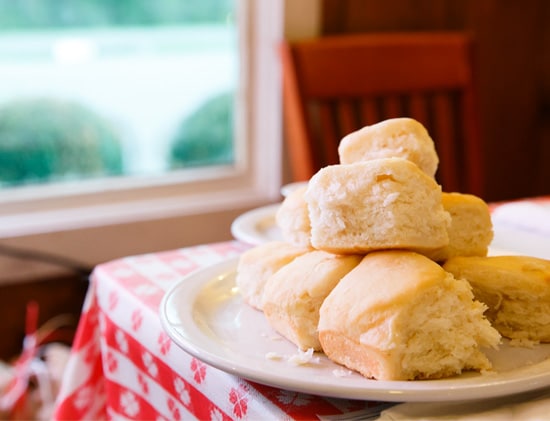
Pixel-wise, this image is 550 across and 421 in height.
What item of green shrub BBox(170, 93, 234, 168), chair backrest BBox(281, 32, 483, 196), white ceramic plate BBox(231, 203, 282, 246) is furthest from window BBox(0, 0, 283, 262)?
white ceramic plate BBox(231, 203, 282, 246)

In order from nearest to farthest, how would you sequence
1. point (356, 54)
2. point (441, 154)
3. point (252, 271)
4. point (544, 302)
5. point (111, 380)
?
point (544, 302)
point (252, 271)
point (111, 380)
point (356, 54)
point (441, 154)

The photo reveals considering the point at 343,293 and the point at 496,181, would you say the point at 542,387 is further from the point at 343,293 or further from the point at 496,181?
the point at 496,181

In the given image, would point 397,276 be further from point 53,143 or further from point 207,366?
point 53,143

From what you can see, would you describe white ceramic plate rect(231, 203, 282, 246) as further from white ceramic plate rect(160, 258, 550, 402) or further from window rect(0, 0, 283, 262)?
window rect(0, 0, 283, 262)

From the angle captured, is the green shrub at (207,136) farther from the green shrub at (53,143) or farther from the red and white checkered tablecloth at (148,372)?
the red and white checkered tablecloth at (148,372)

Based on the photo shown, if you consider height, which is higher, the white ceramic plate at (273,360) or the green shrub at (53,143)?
the white ceramic plate at (273,360)

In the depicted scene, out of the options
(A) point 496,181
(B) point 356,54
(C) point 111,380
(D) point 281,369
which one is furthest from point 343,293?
(A) point 496,181

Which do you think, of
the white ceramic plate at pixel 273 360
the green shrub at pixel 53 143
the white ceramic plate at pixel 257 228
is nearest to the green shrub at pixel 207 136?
the green shrub at pixel 53 143
